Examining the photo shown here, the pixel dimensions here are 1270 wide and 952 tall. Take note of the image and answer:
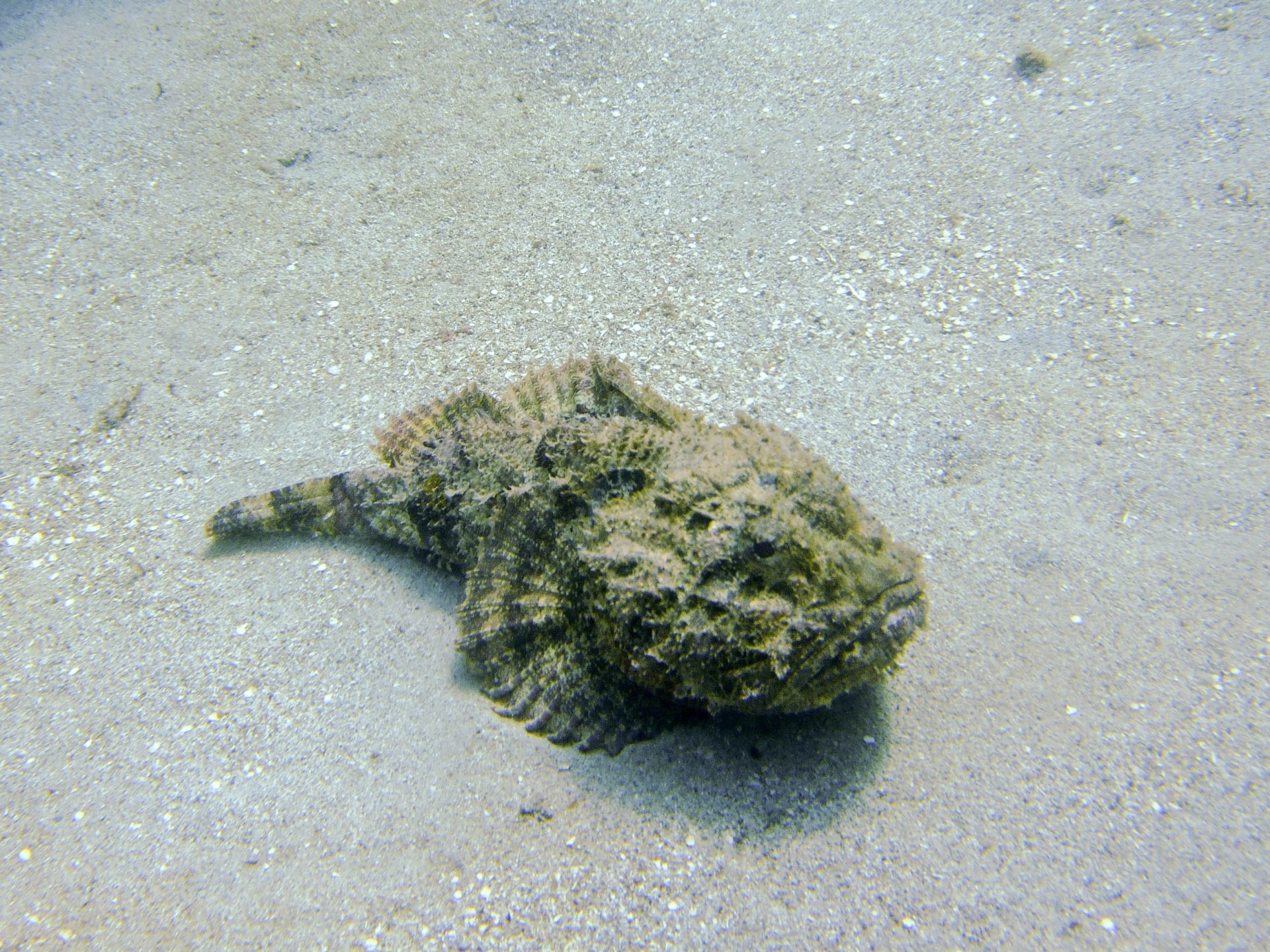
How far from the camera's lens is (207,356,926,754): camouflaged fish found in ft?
7.07

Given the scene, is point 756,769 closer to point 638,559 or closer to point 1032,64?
point 638,559

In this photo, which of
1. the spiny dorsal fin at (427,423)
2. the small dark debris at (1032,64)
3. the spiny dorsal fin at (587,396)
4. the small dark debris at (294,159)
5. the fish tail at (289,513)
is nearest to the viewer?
the spiny dorsal fin at (587,396)

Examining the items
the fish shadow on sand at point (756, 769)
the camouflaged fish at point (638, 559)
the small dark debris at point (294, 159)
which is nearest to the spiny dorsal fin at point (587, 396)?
the camouflaged fish at point (638, 559)

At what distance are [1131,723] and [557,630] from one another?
2016 millimetres

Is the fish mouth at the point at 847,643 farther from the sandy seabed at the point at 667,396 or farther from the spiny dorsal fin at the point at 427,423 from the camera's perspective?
the spiny dorsal fin at the point at 427,423

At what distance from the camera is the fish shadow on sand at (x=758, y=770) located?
91.4 inches

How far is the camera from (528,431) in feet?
8.90

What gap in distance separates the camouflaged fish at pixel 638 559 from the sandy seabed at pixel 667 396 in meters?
0.29

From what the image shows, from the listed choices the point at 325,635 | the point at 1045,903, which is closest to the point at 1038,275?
the point at 1045,903

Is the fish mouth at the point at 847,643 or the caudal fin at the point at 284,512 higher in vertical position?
the fish mouth at the point at 847,643

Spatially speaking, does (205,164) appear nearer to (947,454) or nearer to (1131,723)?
(947,454)

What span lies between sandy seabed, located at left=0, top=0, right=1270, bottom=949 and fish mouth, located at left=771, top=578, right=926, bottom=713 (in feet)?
1.13

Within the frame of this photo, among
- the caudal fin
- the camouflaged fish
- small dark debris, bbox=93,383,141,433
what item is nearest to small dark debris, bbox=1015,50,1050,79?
the camouflaged fish

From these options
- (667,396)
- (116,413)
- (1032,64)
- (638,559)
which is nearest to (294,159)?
(116,413)
